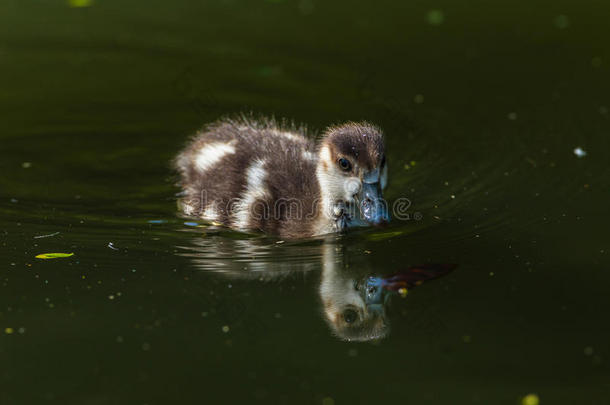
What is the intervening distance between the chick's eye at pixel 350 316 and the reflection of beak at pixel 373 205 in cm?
62

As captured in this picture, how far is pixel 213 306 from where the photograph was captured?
3.43 m

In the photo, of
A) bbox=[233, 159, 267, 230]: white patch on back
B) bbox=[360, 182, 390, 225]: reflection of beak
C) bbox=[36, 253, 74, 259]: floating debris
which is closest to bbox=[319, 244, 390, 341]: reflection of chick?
bbox=[360, 182, 390, 225]: reflection of beak

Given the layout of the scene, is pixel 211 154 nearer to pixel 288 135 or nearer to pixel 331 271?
pixel 288 135

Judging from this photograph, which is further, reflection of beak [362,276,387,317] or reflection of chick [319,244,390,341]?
reflection of beak [362,276,387,317]

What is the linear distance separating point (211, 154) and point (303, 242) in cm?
78

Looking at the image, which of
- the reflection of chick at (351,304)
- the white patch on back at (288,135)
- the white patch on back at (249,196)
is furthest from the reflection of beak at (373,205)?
the white patch on back at (288,135)

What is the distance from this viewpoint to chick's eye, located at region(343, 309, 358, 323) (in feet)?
11.1

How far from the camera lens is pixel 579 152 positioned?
491 cm

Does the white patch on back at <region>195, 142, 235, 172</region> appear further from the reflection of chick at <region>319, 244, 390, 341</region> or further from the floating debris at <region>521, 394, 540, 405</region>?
the floating debris at <region>521, 394, 540, 405</region>

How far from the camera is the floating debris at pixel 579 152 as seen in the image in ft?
16.0

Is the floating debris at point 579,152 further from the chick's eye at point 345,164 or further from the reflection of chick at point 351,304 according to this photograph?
the reflection of chick at point 351,304

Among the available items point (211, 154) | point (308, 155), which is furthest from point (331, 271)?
point (211, 154)

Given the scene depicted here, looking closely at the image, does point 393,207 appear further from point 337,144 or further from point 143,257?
Result: point 143,257

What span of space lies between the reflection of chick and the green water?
5 centimetres
